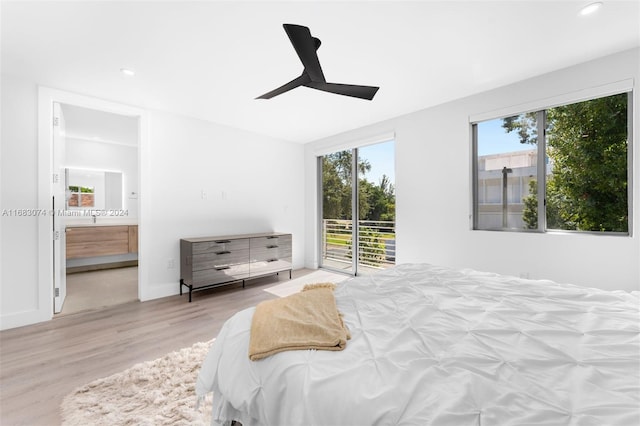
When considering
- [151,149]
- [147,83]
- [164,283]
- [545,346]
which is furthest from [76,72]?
[545,346]

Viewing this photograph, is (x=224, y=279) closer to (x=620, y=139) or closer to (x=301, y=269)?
(x=301, y=269)

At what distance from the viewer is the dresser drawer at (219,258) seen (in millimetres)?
3500

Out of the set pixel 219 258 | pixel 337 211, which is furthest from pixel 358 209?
pixel 219 258

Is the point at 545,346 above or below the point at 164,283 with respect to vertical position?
above

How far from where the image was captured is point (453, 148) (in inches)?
132

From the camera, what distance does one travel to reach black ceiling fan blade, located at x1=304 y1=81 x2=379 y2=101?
1.91m

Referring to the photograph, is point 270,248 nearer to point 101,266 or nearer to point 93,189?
point 101,266

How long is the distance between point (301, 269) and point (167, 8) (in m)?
4.32

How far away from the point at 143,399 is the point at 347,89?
7.99 ft

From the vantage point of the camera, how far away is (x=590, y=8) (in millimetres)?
1851

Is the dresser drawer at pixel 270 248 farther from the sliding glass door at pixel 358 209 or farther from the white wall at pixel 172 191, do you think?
the sliding glass door at pixel 358 209

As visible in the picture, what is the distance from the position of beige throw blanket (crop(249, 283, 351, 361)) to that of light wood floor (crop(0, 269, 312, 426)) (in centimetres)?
141

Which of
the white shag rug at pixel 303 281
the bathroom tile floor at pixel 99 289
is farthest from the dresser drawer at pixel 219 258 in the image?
the bathroom tile floor at pixel 99 289

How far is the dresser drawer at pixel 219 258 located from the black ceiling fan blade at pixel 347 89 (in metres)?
2.61
